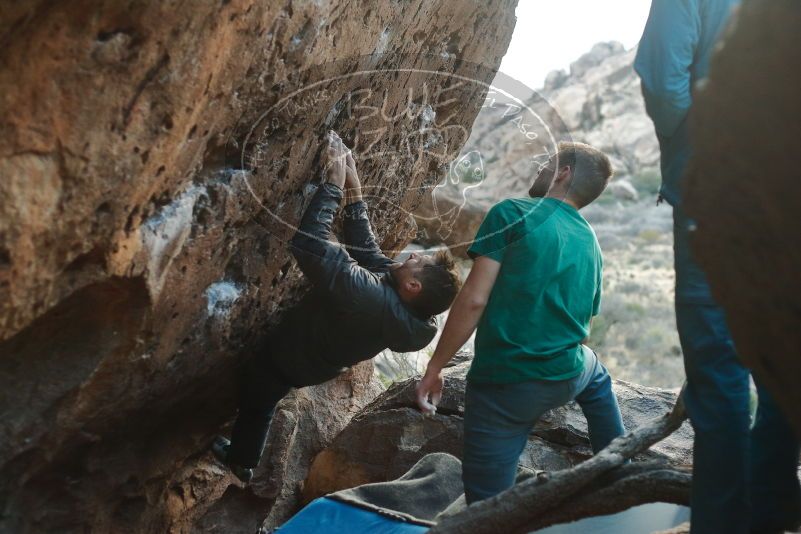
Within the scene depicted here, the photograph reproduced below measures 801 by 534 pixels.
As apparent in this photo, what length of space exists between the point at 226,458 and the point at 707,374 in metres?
2.98

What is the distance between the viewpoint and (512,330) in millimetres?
3783

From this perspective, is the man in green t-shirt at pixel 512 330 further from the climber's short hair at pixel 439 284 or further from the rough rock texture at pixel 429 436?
the rough rock texture at pixel 429 436

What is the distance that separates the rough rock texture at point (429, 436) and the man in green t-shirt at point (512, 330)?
Answer: 2174mm

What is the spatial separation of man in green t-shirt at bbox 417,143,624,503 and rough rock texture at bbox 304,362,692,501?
→ 2.17m

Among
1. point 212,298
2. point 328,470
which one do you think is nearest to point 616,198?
point 328,470

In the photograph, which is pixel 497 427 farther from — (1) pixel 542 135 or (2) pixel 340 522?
(1) pixel 542 135

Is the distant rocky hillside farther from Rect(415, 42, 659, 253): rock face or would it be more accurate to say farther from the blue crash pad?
the blue crash pad

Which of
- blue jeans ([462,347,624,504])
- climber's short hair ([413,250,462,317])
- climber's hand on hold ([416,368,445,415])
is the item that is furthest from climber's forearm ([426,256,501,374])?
climber's short hair ([413,250,462,317])

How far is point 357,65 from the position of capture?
434 centimetres

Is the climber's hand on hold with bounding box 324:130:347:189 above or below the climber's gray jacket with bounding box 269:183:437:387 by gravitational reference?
above

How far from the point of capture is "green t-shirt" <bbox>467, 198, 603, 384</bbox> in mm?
3738

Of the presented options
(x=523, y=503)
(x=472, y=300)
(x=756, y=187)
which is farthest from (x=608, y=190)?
(x=756, y=187)

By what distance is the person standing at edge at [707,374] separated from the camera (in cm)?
305

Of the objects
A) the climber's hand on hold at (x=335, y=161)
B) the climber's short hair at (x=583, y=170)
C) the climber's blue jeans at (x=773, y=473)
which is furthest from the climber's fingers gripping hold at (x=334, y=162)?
the climber's blue jeans at (x=773, y=473)
